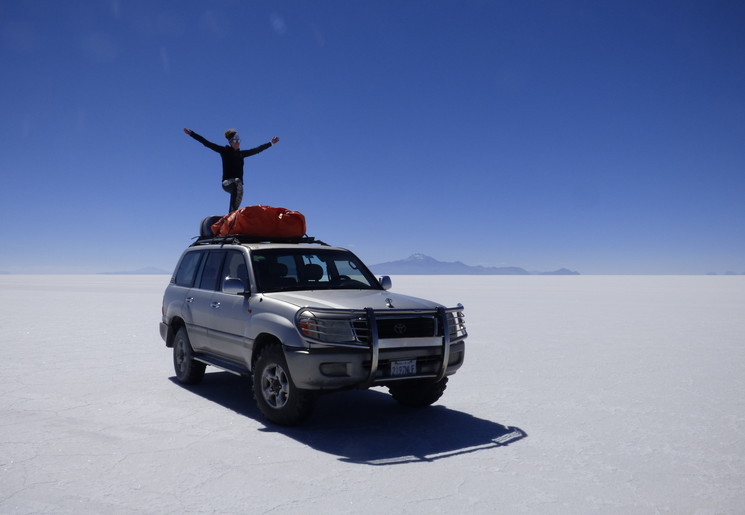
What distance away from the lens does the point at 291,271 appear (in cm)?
739

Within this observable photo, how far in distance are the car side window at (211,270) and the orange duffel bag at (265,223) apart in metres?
0.31

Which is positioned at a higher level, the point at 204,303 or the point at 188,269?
the point at 188,269

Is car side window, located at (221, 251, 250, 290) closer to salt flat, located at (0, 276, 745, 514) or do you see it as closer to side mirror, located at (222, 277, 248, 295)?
side mirror, located at (222, 277, 248, 295)

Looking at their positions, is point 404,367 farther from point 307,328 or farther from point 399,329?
point 307,328

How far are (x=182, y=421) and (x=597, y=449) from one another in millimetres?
3986

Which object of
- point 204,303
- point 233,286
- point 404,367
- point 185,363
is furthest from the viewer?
point 185,363

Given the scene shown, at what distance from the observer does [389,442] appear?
5789 millimetres

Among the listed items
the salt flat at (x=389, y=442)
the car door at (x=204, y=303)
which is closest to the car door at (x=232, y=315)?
the car door at (x=204, y=303)

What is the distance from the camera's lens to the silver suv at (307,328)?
5.87 metres

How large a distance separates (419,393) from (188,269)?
3.72 meters

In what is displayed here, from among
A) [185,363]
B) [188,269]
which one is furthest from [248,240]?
[185,363]

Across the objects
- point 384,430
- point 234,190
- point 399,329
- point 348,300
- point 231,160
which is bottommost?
point 384,430

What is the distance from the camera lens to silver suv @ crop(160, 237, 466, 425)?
587cm

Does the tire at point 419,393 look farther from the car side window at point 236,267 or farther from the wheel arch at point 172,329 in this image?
the wheel arch at point 172,329
